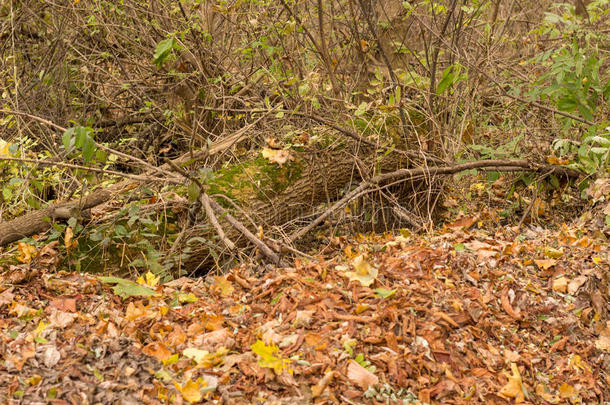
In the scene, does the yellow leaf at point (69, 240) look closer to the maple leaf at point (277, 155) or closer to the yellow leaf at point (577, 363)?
the maple leaf at point (277, 155)

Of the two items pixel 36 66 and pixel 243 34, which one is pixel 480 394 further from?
pixel 36 66

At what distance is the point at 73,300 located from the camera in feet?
9.67

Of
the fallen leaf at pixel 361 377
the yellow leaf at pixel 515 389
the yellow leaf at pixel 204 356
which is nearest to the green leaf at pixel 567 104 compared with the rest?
the yellow leaf at pixel 515 389

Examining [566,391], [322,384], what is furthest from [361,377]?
[566,391]

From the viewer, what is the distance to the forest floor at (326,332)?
223cm

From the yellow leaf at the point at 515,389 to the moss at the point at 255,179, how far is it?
246 cm

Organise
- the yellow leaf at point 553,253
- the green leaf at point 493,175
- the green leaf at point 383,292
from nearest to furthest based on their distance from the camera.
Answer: the green leaf at point 383,292 < the yellow leaf at point 553,253 < the green leaf at point 493,175

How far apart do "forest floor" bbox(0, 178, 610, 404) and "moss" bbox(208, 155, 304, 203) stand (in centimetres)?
86

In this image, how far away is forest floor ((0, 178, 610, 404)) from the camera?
2.23m

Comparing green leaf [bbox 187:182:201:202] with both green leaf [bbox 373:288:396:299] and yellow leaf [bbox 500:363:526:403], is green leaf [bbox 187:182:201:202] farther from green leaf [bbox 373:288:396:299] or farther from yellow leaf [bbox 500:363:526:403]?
yellow leaf [bbox 500:363:526:403]

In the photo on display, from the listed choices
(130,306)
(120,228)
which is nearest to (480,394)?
(130,306)

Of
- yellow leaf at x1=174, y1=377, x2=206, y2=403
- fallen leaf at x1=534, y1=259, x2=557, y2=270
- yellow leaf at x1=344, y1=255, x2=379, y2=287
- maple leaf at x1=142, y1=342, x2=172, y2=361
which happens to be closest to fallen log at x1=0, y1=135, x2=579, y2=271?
yellow leaf at x1=344, y1=255, x2=379, y2=287

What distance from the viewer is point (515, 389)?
237 cm

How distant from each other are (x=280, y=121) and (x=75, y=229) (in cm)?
212
